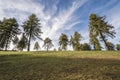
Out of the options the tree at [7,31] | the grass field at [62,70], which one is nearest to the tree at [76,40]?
the tree at [7,31]

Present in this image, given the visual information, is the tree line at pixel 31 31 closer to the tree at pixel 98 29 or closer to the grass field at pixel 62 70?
the tree at pixel 98 29

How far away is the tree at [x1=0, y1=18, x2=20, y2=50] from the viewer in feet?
150

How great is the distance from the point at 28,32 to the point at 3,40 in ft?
29.3

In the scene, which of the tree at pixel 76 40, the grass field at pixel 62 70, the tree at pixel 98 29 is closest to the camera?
the grass field at pixel 62 70

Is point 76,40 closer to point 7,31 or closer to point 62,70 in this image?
point 7,31

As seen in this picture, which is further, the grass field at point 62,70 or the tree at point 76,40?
the tree at point 76,40

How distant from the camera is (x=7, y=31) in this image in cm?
4588

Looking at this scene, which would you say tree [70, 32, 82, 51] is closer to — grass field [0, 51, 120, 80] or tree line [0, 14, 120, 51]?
tree line [0, 14, 120, 51]

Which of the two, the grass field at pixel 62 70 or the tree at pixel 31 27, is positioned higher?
the tree at pixel 31 27

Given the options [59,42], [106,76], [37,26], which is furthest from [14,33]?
[106,76]

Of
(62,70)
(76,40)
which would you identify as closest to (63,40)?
(76,40)

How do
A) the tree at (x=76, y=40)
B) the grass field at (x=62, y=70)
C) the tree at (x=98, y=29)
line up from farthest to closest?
1. the tree at (x=76, y=40)
2. the tree at (x=98, y=29)
3. the grass field at (x=62, y=70)

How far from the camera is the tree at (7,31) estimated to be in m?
45.7

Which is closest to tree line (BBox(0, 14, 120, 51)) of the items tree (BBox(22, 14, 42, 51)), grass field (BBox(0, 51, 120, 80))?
tree (BBox(22, 14, 42, 51))
